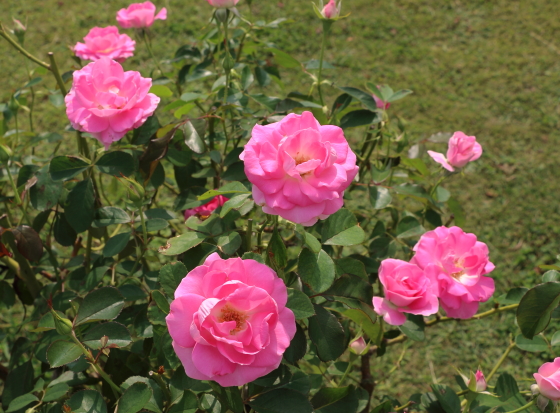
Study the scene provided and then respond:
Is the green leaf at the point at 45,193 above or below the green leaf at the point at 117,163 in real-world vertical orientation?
below

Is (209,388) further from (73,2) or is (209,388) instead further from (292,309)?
(73,2)

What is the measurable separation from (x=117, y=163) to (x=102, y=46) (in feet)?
1.53

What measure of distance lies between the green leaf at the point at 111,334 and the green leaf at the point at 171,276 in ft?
0.54

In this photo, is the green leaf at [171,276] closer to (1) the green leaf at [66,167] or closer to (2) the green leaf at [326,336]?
(2) the green leaf at [326,336]

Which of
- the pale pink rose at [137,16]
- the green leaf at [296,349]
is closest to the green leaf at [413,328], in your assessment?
the green leaf at [296,349]

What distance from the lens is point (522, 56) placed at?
3.69 meters

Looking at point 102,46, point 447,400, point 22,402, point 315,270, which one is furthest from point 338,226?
point 102,46

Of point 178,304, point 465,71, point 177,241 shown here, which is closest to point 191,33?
point 465,71

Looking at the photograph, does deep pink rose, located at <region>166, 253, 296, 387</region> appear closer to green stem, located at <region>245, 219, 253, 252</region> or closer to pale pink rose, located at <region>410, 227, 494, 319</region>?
green stem, located at <region>245, 219, 253, 252</region>

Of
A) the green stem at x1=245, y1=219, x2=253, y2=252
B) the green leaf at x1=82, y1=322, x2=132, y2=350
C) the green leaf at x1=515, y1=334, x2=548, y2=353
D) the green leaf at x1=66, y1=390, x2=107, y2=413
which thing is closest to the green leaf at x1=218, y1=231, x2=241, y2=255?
the green stem at x1=245, y1=219, x2=253, y2=252

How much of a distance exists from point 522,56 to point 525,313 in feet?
10.9

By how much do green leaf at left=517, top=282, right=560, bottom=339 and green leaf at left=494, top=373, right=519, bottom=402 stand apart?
22 centimetres

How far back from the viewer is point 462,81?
354 centimetres

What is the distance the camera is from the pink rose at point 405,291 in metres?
0.98
